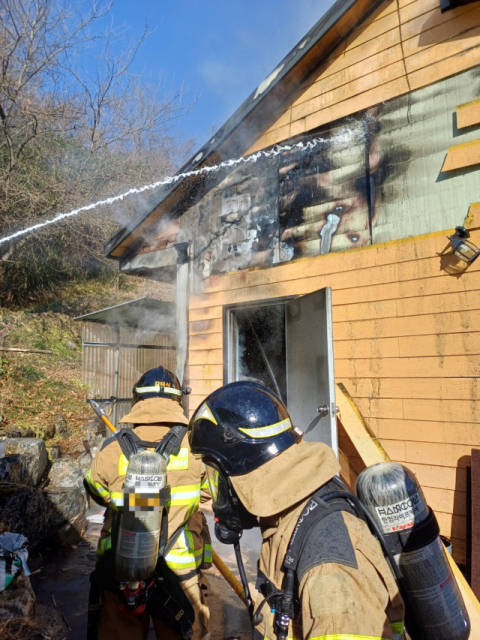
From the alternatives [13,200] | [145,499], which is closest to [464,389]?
[145,499]

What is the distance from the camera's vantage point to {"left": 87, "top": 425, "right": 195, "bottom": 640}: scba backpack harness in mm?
2432

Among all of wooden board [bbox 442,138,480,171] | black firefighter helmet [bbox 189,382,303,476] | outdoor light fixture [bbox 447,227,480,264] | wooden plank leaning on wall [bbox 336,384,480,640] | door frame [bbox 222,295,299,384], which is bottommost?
wooden plank leaning on wall [bbox 336,384,480,640]

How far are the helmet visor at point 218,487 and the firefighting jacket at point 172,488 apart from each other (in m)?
1.03

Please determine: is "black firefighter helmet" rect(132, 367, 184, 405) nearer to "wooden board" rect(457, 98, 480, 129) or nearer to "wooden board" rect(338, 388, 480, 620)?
"wooden board" rect(338, 388, 480, 620)

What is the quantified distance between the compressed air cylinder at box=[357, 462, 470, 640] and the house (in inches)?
82.8

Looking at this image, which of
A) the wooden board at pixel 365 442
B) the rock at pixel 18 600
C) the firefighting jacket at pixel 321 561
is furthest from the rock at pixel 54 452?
the firefighting jacket at pixel 321 561

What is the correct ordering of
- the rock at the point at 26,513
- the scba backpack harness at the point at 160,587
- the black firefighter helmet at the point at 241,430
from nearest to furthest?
the black firefighter helmet at the point at 241,430, the scba backpack harness at the point at 160,587, the rock at the point at 26,513

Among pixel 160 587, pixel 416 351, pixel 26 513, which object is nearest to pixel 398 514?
pixel 160 587

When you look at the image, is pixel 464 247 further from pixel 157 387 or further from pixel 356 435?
pixel 157 387

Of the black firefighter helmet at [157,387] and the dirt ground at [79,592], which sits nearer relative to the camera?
the black firefighter helmet at [157,387]

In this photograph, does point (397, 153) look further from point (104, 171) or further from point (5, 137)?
point (104, 171)

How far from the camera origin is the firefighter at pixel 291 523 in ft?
3.68

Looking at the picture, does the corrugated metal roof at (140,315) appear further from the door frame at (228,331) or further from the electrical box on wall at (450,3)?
the electrical box on wall at (450,3)

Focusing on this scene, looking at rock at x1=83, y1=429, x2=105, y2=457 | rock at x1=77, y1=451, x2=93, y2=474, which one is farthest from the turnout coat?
rock at x1=83, y1=429, x2=105, y2=457
